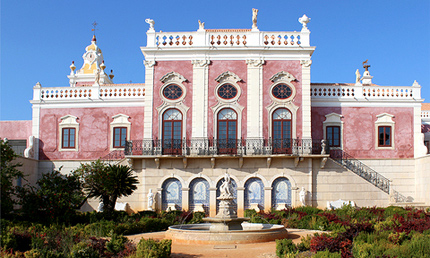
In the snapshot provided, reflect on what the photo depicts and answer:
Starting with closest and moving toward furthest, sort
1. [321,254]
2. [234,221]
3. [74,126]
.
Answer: [321,254] < [234,221] < [74,126]

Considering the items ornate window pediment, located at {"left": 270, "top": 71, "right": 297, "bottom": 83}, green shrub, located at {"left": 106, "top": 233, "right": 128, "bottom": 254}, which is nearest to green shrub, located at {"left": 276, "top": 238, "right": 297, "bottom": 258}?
green shrub, located at {"left": 106, "top": 233, "right": 128, "bottom": 254}

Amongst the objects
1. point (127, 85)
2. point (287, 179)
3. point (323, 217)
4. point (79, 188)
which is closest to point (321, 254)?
point (323, 217)

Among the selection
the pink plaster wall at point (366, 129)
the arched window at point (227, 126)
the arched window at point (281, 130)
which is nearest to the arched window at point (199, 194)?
the arched window at point (227, 126)

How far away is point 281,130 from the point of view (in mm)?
29281

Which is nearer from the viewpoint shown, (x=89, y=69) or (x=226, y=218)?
(x=226, y=218)

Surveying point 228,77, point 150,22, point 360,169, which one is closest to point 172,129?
point 228,77

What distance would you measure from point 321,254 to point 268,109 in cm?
1667

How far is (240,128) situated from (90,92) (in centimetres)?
940

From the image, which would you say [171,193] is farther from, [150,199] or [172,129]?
[172,129]

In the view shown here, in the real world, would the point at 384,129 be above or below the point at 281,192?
above

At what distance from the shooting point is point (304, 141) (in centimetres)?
2888

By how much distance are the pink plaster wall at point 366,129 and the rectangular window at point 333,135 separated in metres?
0.34

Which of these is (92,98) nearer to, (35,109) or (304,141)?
(35,109)

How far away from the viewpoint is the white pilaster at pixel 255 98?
95.5ft
